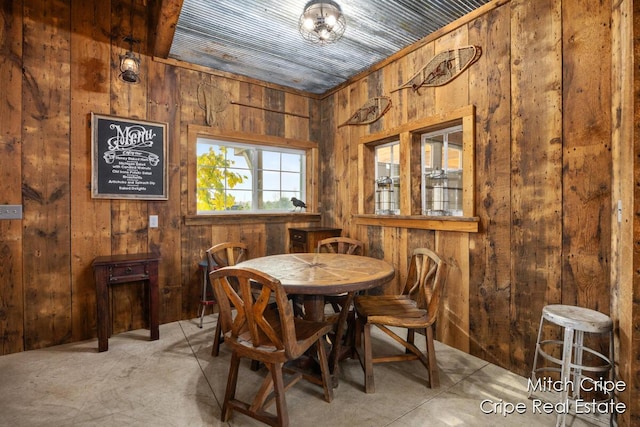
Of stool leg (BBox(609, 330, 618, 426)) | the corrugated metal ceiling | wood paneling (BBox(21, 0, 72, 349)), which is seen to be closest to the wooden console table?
wood paneling (BBox(21, 0, 72, 349))

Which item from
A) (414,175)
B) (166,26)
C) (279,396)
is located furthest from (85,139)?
(414,175)

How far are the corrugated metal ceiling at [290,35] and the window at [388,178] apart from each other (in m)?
0.96

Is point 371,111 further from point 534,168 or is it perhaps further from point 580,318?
point 580,318

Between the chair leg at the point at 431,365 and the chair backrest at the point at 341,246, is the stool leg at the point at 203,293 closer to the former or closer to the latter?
the chair backrest at the point at 341,246

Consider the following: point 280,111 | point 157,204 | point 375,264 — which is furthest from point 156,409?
point 280,111

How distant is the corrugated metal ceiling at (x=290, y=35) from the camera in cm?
244

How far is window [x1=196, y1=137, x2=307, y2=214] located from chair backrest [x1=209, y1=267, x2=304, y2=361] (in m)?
2.10

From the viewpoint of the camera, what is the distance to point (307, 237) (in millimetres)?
3641

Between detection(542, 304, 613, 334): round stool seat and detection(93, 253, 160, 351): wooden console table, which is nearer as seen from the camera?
detection(542, 304, 613, 334): round stool seat

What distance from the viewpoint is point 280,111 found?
154 inches

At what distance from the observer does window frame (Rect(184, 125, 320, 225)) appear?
3.35 m

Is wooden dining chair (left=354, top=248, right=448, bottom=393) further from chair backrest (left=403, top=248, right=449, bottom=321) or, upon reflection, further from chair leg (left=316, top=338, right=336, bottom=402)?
chair leg (left=316, top=338, right=336, bottom=402)

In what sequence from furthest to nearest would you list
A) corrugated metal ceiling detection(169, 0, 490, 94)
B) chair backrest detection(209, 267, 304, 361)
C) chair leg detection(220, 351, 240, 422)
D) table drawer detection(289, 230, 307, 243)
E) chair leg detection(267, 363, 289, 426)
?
table drawer detection(289, 230, 307, 243) → corrugated metal ceiling detection(169, 0, 490, 94) → chair leg detection(220, 351, 240, 422) → chair leg detection(267, 363, 289, 426) → chair backrest detection(209, 267, 304, 361)

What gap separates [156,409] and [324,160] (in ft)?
10.4
